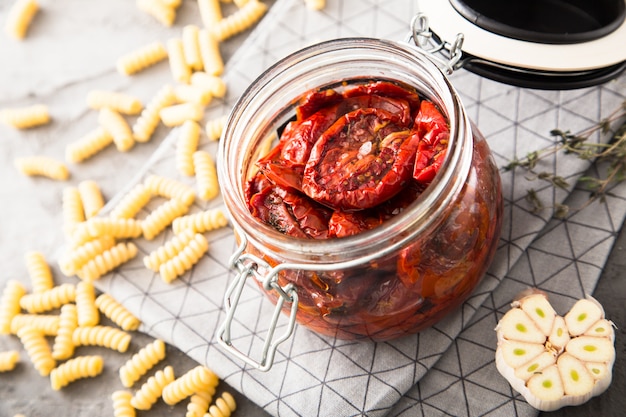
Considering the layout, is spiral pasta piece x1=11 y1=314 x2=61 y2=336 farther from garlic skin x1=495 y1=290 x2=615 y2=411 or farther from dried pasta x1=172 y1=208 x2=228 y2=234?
garlic skin x1=495 y1=290 x2=615 y2=411

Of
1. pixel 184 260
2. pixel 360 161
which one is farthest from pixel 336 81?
pixel 184 260

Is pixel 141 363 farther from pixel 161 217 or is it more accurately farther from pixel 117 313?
pixel 161 217

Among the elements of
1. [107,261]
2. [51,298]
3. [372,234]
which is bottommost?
[51,298]

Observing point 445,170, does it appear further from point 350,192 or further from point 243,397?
point 243,397

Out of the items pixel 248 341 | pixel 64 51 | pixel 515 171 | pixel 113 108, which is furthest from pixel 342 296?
pixel 64 51

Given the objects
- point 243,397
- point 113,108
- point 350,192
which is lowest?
point 243,397

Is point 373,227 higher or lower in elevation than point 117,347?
higher
